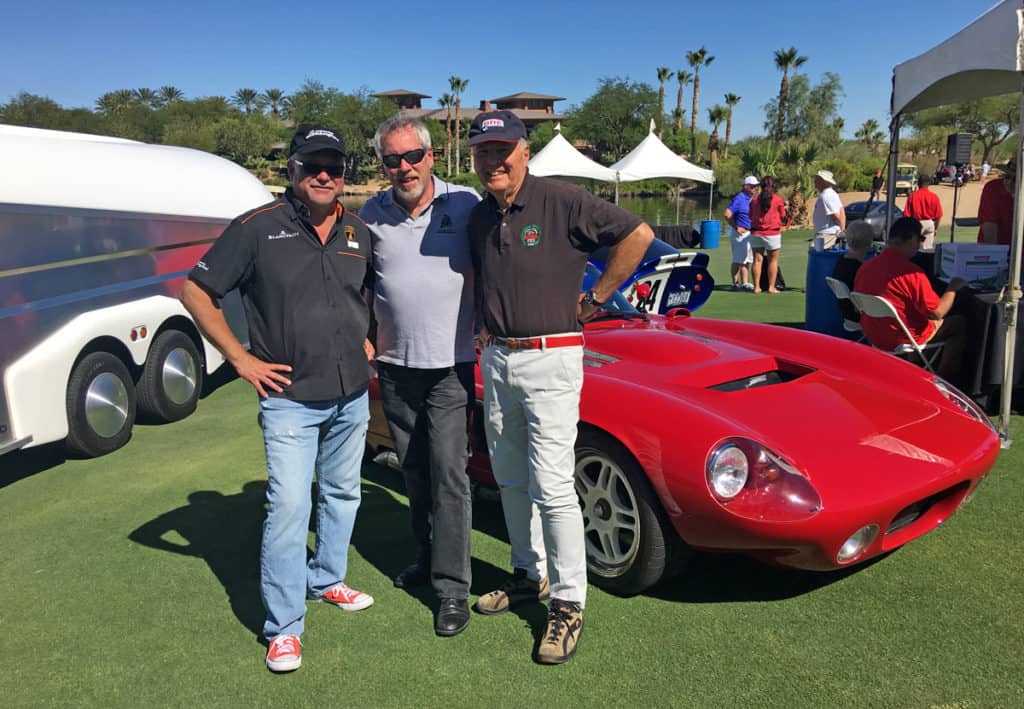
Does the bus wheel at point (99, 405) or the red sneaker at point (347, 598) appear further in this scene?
the bus wheel at point (99, 405)

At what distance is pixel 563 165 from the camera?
66.1ft

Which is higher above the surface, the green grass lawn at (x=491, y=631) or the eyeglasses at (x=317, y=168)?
the eyeglasses at (x=317, y=168)

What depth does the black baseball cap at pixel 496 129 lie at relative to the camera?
2605 millimetres

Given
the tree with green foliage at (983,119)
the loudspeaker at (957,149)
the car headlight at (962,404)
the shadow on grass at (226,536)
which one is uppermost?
the tree with green foliage at (983,119)

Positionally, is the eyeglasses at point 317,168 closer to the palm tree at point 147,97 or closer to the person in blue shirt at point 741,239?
the person in blue shirt at point 741,239

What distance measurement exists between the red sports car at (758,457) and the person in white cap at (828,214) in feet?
27.0

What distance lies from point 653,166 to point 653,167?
0.05 meters

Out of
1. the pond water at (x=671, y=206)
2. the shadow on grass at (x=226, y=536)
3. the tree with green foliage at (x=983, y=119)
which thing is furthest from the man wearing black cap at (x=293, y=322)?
the tree with green foliage at (x=983, y=119)

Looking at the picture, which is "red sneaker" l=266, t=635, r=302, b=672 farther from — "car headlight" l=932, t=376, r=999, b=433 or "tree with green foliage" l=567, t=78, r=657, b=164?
"tree with green foliage" l=567, t=78, r=657, b=164

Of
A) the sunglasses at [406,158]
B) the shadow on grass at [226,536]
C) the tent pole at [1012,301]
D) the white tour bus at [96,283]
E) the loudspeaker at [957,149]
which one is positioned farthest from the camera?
the loudspeaker at [957,149]

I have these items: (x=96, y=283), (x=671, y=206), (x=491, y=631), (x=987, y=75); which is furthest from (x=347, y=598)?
(x=671, y=206)

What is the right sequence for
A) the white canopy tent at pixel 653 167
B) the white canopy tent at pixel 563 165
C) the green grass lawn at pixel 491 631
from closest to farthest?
the green grass lawn at pixel 491 631, the white canopy tent at pixel 563 165, the white canopy tent at pixel 653 167

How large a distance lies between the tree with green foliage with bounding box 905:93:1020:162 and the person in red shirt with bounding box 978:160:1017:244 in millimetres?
39994

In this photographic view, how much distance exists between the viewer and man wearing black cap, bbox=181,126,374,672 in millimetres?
2643
